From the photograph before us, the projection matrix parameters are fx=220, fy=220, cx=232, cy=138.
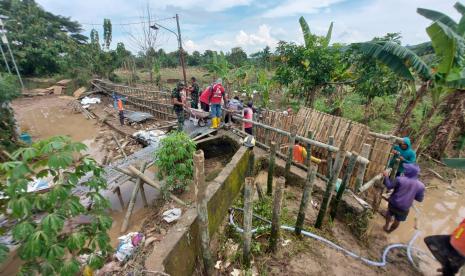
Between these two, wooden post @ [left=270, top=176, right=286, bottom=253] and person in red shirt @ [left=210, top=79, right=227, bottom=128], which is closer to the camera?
wooden post @ [left=270, top=176, right=286, bottom=253]

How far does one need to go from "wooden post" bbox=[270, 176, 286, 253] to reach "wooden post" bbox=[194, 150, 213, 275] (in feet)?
3.20

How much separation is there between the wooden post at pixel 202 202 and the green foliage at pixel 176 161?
8.51 feet

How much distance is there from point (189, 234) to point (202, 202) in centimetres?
94


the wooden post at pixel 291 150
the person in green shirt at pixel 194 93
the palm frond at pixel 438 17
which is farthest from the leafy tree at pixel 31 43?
the palm frond at pixel 438 17

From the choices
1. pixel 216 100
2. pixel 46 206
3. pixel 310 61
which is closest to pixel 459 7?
pixel 310 61

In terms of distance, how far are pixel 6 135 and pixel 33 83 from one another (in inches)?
703

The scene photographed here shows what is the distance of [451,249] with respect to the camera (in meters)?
3.16

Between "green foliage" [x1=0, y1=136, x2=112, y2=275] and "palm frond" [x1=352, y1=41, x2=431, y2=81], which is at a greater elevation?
"palm frond" [x1=352, y1=41, x2=431, y2=81]

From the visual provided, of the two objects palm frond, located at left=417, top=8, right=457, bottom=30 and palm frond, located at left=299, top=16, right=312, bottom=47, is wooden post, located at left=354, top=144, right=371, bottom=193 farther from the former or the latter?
palm frond, located at left=299, top=16, right=312, bottom=47

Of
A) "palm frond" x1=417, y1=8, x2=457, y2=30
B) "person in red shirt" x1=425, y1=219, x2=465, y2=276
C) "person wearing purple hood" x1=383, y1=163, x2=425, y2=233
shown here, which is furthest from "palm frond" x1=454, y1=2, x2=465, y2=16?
"person in red shirt" x1=425, y1=219, x2=465, y2=276

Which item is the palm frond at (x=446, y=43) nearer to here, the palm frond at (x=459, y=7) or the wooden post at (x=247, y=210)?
the palm frond at (x=459, y=7)

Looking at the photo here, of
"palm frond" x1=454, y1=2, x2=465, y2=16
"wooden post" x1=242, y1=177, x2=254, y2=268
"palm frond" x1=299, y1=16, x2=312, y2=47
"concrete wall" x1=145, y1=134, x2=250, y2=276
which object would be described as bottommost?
"concrete wall" x1=145, y1=134, x2=250, y2=276

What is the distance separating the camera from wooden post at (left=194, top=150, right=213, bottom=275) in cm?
226

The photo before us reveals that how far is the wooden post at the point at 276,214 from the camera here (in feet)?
9.48
